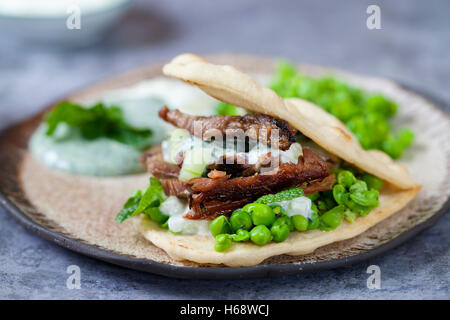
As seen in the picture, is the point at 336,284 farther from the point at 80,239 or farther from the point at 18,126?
the point at 18,126

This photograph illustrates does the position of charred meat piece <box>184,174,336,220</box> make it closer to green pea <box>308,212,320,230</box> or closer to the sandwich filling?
the sandwich filling

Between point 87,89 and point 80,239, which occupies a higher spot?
point 87,89

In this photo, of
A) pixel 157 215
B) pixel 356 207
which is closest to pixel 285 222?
pixel 356 207

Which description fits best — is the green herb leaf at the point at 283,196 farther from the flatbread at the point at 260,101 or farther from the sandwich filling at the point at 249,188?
the flatbread at the point at 260,101

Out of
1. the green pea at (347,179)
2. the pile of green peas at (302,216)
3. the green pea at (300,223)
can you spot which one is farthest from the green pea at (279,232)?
the green pea at (347,179)

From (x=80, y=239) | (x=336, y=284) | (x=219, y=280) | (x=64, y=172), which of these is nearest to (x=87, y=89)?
(x=64, y=172)

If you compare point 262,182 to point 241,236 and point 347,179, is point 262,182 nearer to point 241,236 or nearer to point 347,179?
point 241,236
